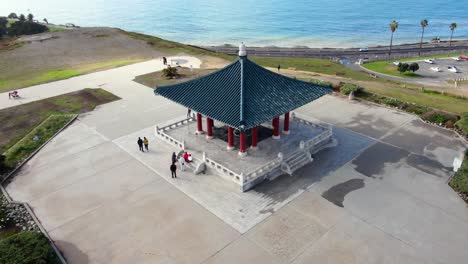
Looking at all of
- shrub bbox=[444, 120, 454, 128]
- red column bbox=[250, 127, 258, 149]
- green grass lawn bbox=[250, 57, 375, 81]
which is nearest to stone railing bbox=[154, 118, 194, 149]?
red column bbox=[250, 127, 258, 149]

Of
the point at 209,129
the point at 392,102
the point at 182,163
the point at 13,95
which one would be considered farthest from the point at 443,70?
the point at 13,95

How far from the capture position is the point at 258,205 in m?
23.9

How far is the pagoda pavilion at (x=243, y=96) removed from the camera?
26.1m

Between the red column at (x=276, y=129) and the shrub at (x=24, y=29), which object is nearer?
the red column at (x=276, y=129)

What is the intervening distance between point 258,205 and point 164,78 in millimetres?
34035

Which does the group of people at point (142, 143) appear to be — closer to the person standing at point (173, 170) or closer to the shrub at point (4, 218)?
the person standing at point (173, 170)

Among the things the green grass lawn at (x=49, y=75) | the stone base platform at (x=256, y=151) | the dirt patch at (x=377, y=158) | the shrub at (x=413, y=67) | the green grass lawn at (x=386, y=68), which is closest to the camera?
the stone base platform at (x=256, y=151)

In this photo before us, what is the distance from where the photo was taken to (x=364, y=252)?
19.9 m

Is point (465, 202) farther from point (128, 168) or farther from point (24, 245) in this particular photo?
point (24, 245)

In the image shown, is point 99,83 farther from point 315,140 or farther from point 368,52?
point 368,52

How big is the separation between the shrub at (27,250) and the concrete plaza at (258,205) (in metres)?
1.76

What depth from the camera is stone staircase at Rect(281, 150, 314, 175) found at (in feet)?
90.3

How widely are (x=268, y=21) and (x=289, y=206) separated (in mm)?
176261

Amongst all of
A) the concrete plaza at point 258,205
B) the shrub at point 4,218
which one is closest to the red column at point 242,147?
the concrete plaza at point 258,205
